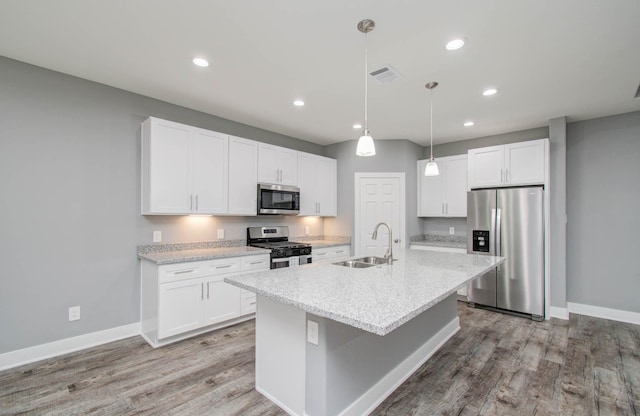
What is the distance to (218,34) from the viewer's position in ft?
7.19

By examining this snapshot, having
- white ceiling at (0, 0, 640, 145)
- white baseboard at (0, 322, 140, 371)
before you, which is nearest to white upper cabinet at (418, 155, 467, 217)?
white ceiling at (0, 0, 640, 145)

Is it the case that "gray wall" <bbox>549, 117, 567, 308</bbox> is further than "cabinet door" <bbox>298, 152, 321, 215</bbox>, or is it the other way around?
"cabinet door" <bbox>298, 152, 321, 215</bbox>

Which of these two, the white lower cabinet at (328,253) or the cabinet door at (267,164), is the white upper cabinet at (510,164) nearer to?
the white lower cabinet at (328,253)

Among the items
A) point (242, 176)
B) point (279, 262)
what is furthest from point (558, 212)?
point (242, 176)

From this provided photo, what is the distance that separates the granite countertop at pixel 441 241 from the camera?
4.82m

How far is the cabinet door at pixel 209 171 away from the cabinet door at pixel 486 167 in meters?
3.62

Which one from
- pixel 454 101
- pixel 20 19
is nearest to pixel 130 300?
pixel 20 19

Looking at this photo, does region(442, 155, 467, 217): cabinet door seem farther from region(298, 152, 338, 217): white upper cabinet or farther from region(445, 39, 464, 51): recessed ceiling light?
region(445, 39, 464, 51): recessed ceiling light

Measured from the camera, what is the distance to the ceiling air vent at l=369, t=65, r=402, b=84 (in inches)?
104

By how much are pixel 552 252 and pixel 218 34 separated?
4715 mm

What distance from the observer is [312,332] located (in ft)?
5.81

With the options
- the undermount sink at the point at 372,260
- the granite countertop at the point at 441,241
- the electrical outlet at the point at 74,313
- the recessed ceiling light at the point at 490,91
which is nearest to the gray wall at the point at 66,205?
the electrical outlet at the point at 74,313

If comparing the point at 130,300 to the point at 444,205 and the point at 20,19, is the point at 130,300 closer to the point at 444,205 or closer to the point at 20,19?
the point at 20,19

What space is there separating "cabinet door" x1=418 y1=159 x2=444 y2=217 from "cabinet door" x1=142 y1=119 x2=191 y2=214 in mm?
3866
